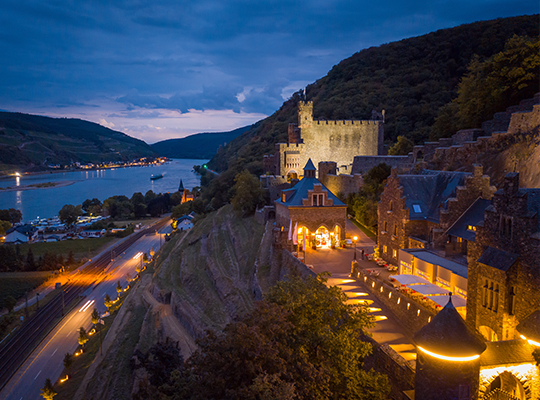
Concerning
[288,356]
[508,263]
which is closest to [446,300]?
[508,263]

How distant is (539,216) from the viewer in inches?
489

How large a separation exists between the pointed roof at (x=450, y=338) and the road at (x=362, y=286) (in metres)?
3.84

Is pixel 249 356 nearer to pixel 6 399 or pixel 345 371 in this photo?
pixel 345 371

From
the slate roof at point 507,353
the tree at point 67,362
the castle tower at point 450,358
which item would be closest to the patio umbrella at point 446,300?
the slate roof at point 507,353

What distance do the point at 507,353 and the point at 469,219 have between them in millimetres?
11093

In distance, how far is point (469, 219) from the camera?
20.9 m

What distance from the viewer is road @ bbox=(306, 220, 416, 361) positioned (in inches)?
587

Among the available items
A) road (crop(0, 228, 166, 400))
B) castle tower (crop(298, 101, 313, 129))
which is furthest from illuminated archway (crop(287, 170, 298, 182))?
road (crop(0, 228, 166, 400))

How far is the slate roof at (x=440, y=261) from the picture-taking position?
17.6m

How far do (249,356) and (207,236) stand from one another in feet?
137

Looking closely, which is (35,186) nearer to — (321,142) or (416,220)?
(321,142)

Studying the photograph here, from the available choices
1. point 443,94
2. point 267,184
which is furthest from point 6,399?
point 443,94

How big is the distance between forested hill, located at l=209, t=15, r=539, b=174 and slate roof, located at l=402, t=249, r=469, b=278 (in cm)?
3589

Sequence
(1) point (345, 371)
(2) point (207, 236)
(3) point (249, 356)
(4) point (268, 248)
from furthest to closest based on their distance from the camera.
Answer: (2) point (207, 236) < (4) point (268, 248) < (1) point (345, 371) < (3) point (249, 356)
